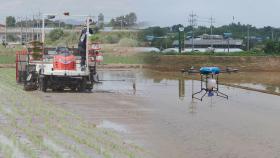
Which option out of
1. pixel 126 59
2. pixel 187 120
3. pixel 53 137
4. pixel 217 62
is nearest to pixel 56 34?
pixel 187 120

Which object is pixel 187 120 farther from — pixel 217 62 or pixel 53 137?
pixel 217 62

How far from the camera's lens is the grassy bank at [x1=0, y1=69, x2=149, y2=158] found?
9.38 metres

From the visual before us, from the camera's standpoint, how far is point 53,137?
35.7ft

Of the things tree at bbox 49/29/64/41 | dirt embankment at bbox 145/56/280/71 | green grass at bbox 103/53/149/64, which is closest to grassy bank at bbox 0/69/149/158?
tree at bbox 49/29/64/41

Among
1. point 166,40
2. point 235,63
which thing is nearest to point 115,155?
point 235,63

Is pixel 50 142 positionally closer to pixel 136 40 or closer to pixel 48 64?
pixel 48 64

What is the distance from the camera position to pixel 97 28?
79.3ft

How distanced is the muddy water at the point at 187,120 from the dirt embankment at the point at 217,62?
19.5 metres

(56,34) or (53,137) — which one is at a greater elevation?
(56,34)

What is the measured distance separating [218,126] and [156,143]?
263 centimetres

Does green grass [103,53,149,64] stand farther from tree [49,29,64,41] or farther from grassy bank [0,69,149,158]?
grassy bank [0,69,149,158]

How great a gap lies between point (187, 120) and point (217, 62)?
97.2 feet

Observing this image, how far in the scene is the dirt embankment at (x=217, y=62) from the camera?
41884 millimetres

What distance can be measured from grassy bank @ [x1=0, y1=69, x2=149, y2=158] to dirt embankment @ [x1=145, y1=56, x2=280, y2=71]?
27.8 m
